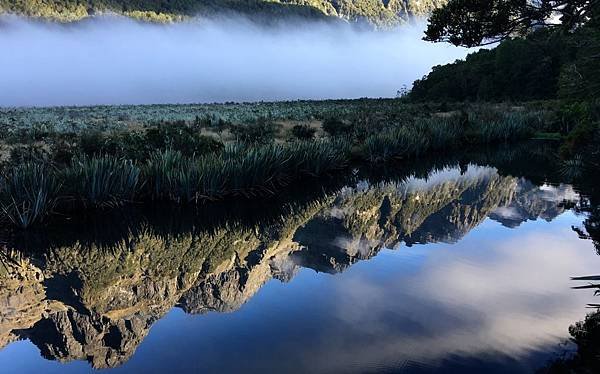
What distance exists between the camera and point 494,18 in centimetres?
1001

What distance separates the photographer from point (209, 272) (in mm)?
8688

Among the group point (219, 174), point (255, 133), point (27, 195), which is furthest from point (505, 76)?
point (27, 195)

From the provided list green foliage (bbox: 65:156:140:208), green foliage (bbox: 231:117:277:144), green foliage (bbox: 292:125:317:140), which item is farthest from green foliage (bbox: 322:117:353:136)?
green foliage (bbox: 65:156:140:208)

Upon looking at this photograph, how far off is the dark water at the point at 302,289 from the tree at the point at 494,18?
13.4ft

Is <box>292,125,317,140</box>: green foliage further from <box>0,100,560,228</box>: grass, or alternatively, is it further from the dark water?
the dark water

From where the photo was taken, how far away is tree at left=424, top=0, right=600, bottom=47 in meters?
9.46

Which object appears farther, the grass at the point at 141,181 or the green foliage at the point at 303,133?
the green foliage at the point at 303,133

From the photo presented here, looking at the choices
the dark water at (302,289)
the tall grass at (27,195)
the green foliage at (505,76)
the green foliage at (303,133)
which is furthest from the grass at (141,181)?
the green foliage at (505,76)

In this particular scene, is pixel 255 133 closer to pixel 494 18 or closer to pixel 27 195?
pixel 27 195

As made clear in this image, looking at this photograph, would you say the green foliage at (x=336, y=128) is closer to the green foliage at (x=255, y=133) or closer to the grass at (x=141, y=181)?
the green foliage at (x=255, y=133)

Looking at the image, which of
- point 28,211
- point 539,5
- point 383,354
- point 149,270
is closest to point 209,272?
point 149,270

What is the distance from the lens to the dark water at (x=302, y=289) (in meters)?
5.78

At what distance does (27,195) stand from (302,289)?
6.74m

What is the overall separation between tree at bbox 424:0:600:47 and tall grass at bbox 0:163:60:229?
904 centimetres
